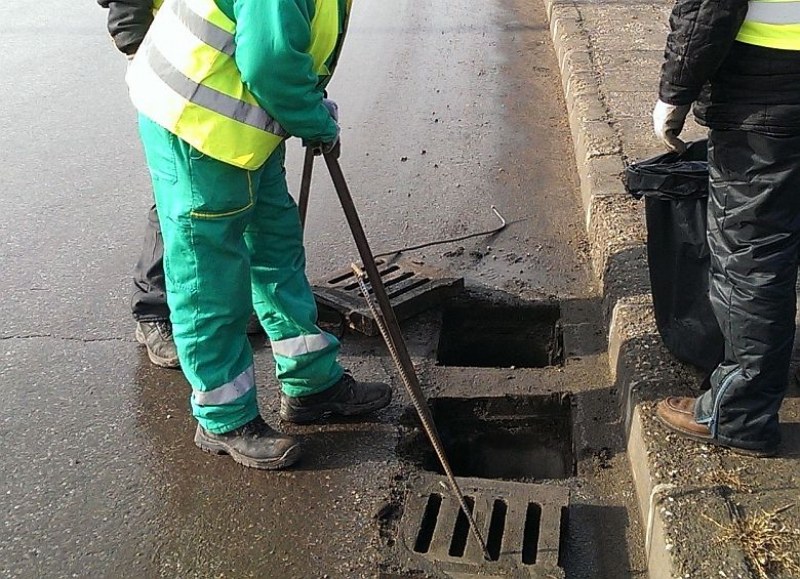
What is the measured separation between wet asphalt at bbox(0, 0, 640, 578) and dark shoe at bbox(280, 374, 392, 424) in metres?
0.06

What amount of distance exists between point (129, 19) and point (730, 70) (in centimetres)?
223

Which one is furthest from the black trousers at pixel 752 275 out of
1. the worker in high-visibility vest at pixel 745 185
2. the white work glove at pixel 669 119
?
the white work glove at pixel 669 119

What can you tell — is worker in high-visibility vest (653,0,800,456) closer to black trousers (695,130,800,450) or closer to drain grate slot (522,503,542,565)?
black trousers (695,130,800,450)

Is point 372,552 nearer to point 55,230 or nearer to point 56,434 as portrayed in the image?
point 56,434

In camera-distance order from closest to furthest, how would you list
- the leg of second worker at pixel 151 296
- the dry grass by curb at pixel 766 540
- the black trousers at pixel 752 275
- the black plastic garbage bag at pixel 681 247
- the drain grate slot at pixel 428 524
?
1. the dry grass by curb at pixel 766 540
2. the black trousers at pixel 752 275
3. the drain grate slot at pixel 428 524
4. the black plastic garbage bag at pixel 681 247
5. the leg of second worker at pixel 151 296

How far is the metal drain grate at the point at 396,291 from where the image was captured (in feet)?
12.9

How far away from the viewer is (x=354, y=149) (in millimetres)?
5797

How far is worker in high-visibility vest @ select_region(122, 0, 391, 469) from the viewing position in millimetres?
2664

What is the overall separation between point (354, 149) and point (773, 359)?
348 cm

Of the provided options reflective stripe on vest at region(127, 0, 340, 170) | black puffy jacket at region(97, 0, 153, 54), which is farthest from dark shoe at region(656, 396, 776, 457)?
black puffy jacket at region(97, 0, 153, 54)

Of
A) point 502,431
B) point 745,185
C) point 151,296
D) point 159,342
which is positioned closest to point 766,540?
point 745,185

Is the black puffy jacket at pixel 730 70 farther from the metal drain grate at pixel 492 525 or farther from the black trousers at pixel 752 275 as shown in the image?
the metal drain grate at pixel 492 525

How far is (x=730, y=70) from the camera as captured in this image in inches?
105

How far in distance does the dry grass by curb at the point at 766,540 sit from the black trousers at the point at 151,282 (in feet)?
7.59
